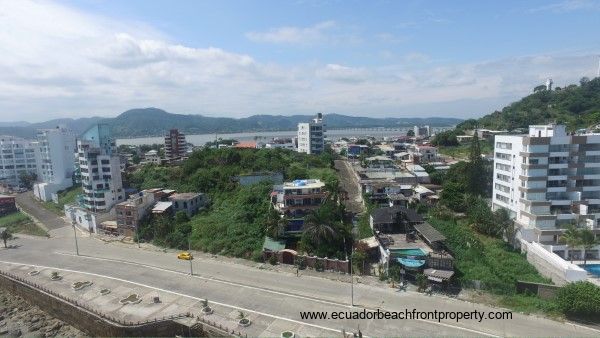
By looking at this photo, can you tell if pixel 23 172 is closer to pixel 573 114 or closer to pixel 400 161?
pixel 400 161

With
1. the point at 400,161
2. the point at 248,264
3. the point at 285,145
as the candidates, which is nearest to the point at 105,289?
the point at 248,264

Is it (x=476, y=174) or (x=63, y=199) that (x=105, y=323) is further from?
(x=63, y=199)

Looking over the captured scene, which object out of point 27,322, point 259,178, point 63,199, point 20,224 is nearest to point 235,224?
point 259,178

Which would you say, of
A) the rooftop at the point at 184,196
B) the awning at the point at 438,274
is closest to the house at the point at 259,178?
the rooftop at the point at 184,196

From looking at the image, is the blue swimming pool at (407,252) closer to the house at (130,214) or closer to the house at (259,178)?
the house at (259,178)

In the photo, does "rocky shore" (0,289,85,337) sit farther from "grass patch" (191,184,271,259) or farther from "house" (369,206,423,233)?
"house" (369,206,423,233)

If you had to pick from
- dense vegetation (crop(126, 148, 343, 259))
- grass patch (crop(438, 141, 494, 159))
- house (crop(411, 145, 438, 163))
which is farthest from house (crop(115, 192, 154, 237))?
grass patch (crop(438, 141, 494, 159))
